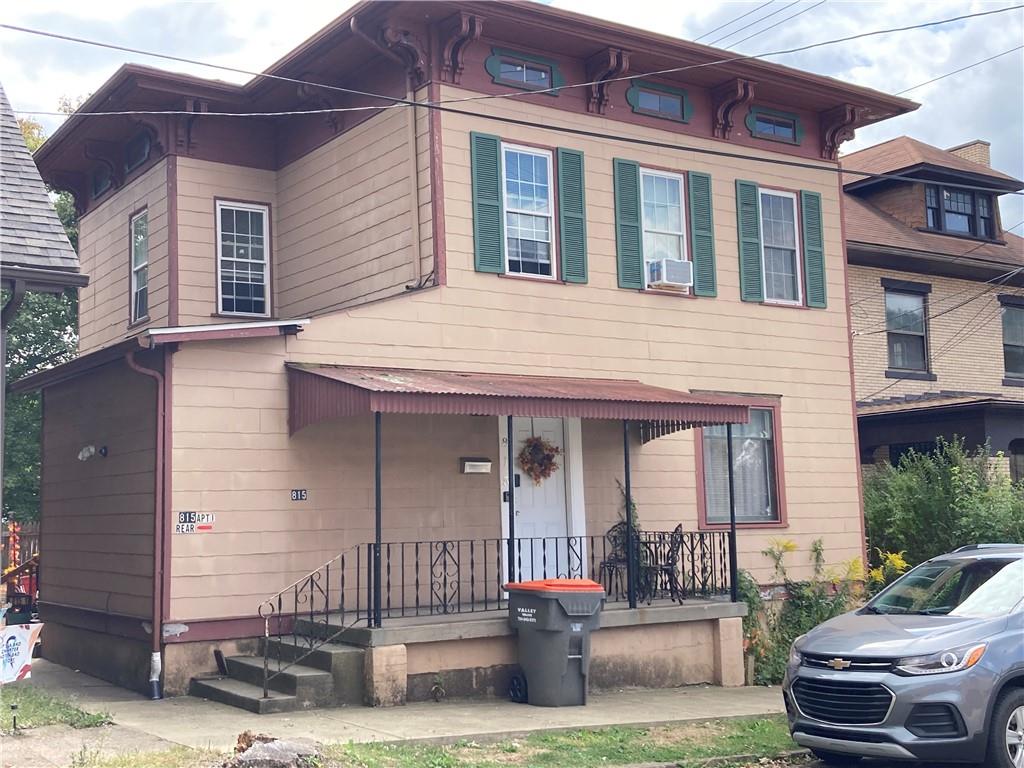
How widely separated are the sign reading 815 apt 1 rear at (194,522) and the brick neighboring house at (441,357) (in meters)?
0.02

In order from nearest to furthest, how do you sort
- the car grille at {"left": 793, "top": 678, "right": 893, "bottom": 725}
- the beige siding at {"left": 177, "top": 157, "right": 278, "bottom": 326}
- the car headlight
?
1. the car headlight
2. the car grille at {"left": 793, "top": 678, "right": 893, "bottom": 725}
3. the beige siding at {"left": 177, "top": 157, "right": 278, "bottom": 326}

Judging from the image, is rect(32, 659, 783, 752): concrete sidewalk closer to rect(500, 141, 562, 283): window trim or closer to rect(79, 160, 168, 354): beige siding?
rect(500, 141, 562, 283): window trim

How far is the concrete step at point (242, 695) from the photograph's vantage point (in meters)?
10.6

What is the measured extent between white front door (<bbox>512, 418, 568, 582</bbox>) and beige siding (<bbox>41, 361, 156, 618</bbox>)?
4.23 metres

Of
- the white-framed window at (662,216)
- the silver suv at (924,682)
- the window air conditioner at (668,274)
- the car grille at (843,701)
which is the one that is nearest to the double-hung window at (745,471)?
the window air conditioner at (668,274)

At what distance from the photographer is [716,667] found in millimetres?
14008

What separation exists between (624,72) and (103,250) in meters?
8.45

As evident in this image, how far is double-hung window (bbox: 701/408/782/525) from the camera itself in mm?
15922

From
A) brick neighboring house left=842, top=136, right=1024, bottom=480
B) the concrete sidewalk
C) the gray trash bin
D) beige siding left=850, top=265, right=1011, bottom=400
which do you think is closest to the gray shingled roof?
the concrete sidewalk

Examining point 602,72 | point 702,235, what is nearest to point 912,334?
point 702,235

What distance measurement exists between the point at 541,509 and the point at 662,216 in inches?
169

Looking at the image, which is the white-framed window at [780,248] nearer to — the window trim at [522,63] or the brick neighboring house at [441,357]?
the brick neighboring house at [441,357]

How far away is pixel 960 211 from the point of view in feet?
79.5

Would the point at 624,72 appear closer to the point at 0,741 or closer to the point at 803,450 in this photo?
the point at 803,450
